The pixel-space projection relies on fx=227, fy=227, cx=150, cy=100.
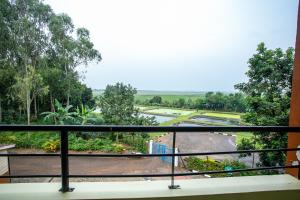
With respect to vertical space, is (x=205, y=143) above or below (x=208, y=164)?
above

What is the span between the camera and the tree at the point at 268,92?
641 centimetres

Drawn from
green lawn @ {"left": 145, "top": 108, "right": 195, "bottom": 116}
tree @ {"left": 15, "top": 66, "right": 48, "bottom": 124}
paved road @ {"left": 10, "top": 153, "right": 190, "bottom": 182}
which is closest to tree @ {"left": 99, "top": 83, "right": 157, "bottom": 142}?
green lawn @ {"left": 145, "top": 108, "right": 195, "bottom": 116}

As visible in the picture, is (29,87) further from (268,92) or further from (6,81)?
(268,92)

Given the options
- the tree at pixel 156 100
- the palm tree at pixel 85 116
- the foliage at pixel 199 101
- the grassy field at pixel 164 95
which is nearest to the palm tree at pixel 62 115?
the palm tree at pixel 85 116

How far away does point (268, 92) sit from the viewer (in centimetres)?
681

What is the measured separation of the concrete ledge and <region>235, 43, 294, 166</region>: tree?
5431mm

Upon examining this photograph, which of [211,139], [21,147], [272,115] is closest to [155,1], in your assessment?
[211,139]

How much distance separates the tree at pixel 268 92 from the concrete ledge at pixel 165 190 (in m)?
5.43

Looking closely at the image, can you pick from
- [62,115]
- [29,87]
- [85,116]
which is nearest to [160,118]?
[85,116]

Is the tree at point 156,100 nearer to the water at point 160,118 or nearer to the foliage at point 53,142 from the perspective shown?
the water at point 160,118

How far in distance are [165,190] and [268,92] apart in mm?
6489

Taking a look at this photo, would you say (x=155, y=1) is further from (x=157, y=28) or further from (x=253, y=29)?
(x=253, y=29)

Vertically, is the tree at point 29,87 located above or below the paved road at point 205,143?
above

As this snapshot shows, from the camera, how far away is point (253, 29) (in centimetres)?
1236
